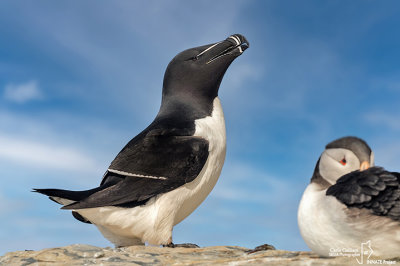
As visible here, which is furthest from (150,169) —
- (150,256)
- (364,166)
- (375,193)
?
(375,193)

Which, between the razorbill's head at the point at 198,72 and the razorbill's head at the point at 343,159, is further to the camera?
the razorbill's head at the point at 198,72

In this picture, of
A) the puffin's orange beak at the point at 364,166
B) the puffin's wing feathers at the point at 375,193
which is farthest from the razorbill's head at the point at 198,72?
the puffin's wing feathers at the point at 375,193

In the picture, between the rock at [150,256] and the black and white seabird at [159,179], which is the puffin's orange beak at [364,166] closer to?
the rock at [150,256]

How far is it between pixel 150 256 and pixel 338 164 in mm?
2323

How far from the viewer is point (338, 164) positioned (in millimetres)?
4590

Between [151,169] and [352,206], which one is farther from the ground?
[151,169]

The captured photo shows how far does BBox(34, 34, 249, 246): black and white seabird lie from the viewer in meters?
5.90

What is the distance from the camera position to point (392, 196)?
165 inches

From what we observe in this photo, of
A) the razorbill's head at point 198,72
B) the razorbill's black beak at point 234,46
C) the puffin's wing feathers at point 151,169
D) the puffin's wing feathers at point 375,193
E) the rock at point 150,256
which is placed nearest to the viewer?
the puffin's wing feathers at point 375,193

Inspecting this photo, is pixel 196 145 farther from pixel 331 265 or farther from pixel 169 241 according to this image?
pixel 331 265

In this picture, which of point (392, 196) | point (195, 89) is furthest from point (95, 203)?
point (392, 196)

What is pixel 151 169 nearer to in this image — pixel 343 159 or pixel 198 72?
pixel 198 72

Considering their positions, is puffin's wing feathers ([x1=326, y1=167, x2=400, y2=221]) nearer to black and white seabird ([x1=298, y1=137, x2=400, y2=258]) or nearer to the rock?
black and white seabird ([x1=298, y1=137, x2=400, y2=258])

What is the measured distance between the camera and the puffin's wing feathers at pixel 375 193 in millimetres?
4160
